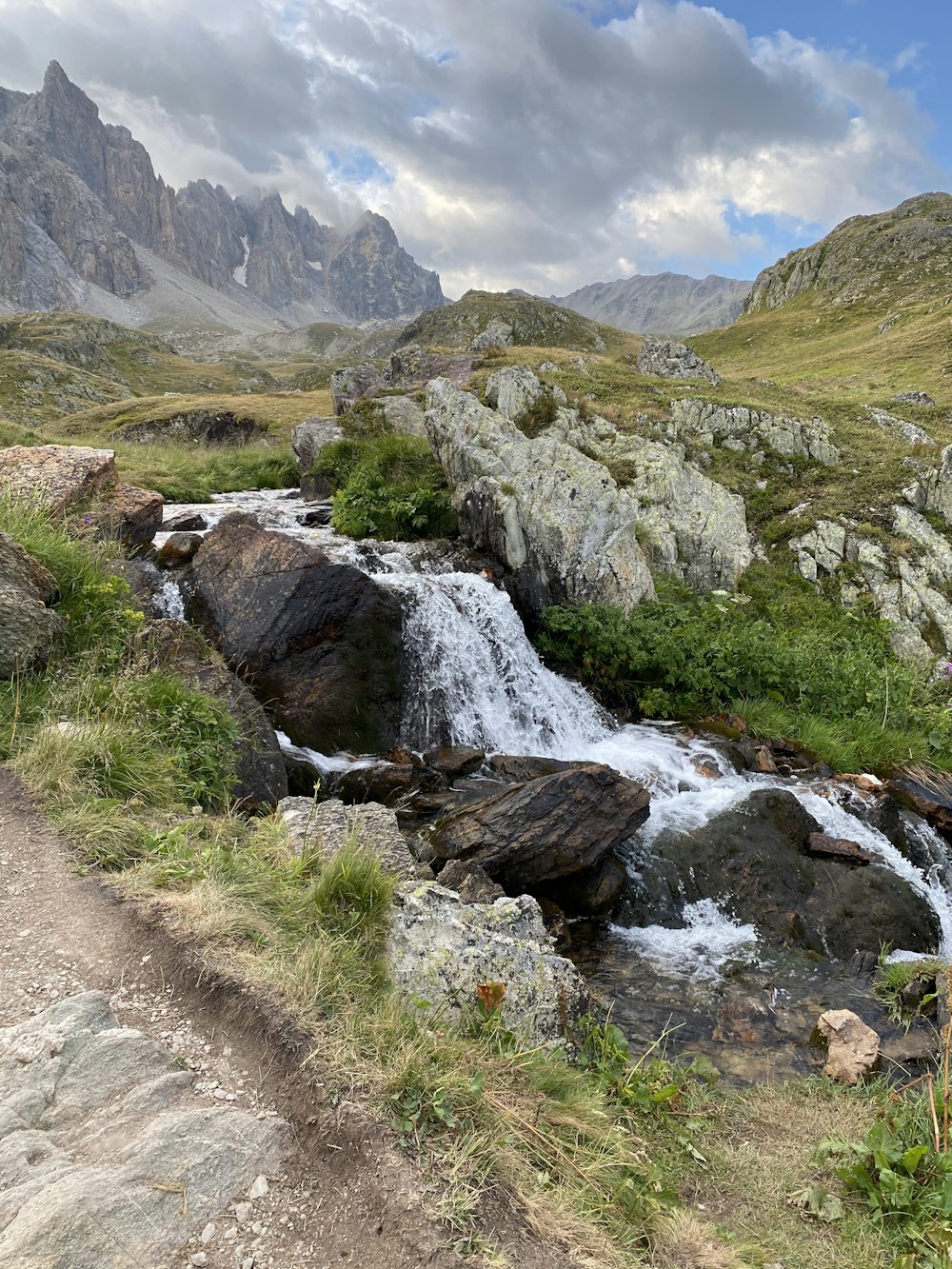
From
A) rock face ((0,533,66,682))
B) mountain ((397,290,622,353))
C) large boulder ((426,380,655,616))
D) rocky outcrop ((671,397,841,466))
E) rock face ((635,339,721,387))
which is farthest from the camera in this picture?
mountain ((397,290,622,353))

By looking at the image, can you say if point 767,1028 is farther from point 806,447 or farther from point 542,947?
point 806,447

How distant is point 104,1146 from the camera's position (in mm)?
3061

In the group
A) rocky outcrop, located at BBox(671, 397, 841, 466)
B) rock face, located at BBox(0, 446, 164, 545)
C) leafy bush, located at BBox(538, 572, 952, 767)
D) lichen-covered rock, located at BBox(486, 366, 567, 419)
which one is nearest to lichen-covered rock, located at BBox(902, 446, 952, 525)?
rocky outcrop, located at BBox(671, 397, 841, 466)

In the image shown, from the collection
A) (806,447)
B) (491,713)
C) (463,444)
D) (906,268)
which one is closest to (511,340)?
(906,268)

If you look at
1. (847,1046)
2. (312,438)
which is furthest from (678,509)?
(847,1046)

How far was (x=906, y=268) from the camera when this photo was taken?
86750 millimetres

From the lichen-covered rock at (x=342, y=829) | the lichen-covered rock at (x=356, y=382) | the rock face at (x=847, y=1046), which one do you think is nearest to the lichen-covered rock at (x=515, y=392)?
the lichen-covered rock at (x=356, y=382)

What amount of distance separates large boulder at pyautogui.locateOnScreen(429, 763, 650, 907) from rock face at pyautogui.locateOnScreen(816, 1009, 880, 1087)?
9.89 ft

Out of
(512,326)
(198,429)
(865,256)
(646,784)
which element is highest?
(865,256)

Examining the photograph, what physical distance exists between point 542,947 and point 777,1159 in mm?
2246

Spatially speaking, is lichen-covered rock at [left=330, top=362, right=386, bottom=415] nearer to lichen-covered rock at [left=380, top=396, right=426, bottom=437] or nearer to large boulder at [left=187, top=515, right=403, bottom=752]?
lichen-covered rock at [left=380, top=396, right=426, bottom=437]

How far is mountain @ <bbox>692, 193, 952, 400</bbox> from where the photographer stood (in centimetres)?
5394

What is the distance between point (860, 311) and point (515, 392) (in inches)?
3140

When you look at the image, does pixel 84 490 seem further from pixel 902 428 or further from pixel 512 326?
pixel 512 326
